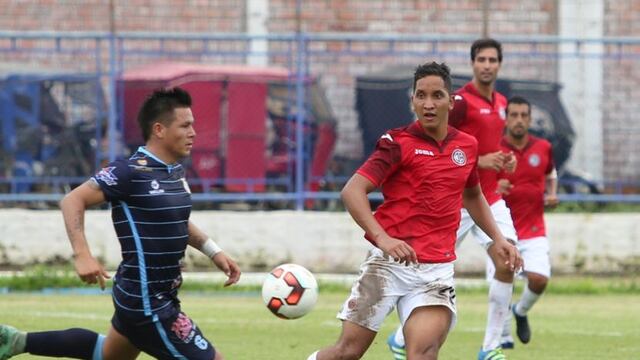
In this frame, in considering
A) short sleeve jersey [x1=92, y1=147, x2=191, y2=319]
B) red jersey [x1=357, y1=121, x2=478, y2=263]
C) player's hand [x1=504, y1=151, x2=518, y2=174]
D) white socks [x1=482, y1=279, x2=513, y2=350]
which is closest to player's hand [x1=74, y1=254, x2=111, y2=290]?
short sleeve jersey [x1=92, y1=147, x2=191, y2=319]

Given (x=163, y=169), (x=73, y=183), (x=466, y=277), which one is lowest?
(x=466, y=277)

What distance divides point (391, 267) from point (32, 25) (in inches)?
621

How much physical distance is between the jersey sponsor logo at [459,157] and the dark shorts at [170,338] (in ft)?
5.55

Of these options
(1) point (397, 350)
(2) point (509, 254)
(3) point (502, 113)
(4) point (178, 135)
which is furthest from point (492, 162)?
(4) point (178, 135)

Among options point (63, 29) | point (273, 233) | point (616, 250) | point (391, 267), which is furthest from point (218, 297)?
point (391, 267)

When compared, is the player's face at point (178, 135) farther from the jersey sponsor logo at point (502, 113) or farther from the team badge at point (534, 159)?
the team badge at point (534, 159)

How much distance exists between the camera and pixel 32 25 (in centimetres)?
2303

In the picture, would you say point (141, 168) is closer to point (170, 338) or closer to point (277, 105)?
point (170, 338)

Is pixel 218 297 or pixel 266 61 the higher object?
pixel 266 61

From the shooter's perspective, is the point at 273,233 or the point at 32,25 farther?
the point at 32,25

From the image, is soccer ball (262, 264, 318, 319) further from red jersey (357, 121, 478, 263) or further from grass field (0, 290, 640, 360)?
grass field (0, 290, 640, 360)

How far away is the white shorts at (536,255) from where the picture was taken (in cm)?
1253

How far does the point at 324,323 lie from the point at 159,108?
6.32 metres

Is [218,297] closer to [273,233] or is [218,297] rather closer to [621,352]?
[273,233]
